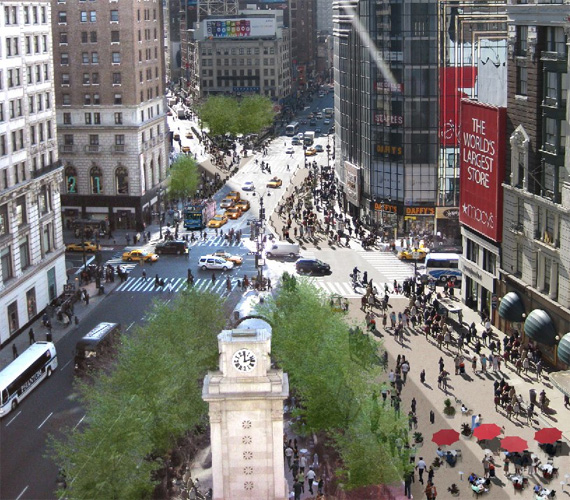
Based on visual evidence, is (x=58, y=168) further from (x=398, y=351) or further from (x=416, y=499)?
(x=416, y=499)

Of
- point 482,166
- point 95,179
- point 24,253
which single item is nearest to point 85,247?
point 95,179

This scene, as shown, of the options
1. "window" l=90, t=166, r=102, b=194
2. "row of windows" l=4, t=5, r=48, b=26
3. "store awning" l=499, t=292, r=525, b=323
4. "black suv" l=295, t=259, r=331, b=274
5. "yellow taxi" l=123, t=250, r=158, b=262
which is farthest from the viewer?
"window" l=90, t=166, r=102, b=194

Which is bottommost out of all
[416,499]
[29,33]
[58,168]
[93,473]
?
[416,499]

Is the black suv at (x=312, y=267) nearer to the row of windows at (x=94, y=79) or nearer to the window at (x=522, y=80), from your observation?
the window at (x=522, y=80)

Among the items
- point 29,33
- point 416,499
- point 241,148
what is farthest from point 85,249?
point 241,148

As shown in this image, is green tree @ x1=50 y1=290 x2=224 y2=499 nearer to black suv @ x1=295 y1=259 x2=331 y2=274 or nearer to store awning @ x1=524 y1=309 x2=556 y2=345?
store awning @ x1=524 y1=309 x2=556 y2=345

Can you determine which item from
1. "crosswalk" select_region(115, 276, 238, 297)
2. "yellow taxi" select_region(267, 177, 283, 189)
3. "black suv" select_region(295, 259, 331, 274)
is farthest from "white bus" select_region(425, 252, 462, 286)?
"yellow taxi" select_region(267, 177, 283, 189)
